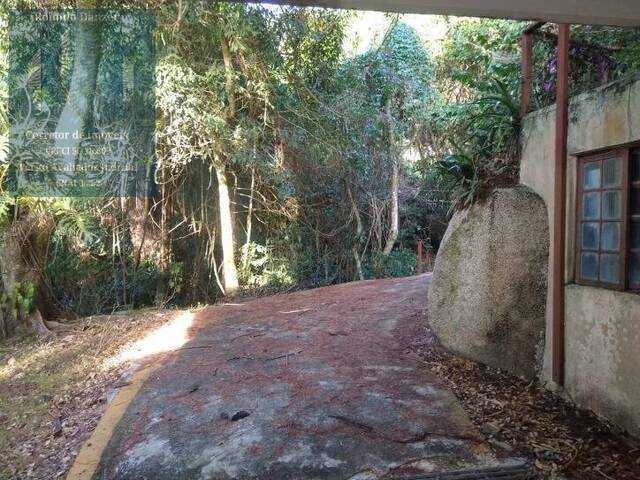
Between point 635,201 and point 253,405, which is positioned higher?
point 635,201

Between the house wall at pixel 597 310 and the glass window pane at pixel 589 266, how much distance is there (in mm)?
98

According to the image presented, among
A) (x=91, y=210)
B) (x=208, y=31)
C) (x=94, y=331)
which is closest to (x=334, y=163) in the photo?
(x=208, y=31)

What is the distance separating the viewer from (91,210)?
8.84 metres

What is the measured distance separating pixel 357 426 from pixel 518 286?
7.11ft

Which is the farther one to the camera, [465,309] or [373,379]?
[465,309]

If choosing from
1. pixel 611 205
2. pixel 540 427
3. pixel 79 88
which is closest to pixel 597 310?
pixel 611 205

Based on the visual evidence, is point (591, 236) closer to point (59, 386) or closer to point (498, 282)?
point (498, 282)

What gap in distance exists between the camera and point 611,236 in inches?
156

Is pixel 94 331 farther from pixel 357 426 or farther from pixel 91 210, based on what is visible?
pixel 357 426

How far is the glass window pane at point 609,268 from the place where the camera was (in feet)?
12.6

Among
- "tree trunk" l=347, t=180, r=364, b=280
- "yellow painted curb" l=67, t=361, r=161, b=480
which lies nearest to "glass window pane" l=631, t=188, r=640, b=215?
"yellow painted curb" l=67, t=361, r=161, b=480

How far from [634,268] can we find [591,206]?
682 mm

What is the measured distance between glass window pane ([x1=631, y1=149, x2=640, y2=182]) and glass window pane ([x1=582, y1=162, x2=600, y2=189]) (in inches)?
13.2

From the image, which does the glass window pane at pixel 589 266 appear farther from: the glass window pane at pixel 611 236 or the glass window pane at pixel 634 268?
the glass window pane at pixel 634 268
